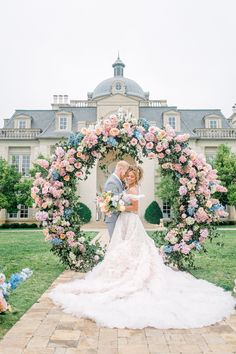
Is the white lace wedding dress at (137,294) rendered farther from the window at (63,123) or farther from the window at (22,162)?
the window at (63,123)

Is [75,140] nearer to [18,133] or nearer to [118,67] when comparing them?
[18,133]

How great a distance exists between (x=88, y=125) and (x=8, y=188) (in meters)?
9.00

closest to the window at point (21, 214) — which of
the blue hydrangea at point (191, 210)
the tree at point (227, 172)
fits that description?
the tree at point (227, 172)

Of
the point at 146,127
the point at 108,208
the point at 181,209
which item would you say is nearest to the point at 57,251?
the point at 108,208

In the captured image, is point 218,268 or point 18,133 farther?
point 18,133

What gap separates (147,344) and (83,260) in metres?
4.68

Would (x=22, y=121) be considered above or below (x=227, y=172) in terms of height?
above

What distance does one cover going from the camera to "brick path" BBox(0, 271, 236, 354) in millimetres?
3782

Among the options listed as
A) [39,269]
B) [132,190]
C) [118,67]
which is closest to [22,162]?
[118,67]

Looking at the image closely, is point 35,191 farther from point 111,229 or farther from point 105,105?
point 105,105

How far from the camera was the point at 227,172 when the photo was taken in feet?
A: 86.2

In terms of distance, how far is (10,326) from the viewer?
459cm

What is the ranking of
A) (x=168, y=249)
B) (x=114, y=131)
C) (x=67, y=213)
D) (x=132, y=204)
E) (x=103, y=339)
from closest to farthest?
(x=103, y=339) < (x=132, y=204) < (x=114, y=131) < (x=168, y=249) < (x=67, y=213)

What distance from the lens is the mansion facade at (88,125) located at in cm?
2977
